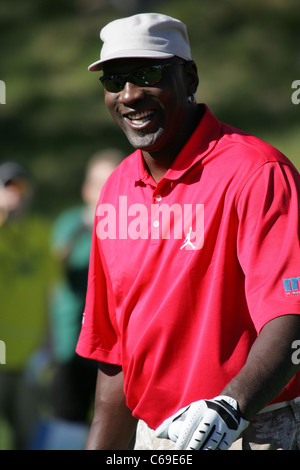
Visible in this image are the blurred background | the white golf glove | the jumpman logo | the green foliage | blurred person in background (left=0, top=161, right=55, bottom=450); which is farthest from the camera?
the green foliage

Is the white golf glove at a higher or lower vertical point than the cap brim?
lower

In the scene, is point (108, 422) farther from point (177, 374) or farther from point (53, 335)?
point (53, 335)

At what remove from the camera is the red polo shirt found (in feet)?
8.83

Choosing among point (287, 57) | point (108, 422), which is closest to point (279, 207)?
point (108, 422)

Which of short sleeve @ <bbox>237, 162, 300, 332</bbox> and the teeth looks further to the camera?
the teeth

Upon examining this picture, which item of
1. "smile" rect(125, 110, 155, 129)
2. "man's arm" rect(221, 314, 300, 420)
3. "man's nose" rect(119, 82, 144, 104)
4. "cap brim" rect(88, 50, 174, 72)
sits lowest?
"man's arm" rect(221, 314, 300, 420)

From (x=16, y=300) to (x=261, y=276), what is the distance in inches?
169

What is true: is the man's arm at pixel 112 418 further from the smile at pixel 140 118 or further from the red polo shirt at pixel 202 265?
the smile at pixel 140 118

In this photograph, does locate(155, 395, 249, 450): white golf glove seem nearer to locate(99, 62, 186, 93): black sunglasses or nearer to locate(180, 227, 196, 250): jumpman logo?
locate(180, 227, 196, 250): jumpman logo

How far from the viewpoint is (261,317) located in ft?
8.72

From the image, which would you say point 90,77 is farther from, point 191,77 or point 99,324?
point 191,77

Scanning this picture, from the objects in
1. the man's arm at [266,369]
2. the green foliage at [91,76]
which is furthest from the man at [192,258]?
the green foliage at [91,76]

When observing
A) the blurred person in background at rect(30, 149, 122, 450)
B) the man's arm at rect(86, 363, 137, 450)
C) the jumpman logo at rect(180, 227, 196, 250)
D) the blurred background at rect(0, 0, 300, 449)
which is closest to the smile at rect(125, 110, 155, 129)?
the jumpman logo at rect(180, 227, 196, 250)

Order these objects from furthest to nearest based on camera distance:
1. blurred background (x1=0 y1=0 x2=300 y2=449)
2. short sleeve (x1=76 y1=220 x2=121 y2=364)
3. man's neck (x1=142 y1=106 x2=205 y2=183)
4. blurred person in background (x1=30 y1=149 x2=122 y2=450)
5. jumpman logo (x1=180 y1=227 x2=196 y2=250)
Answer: blurred background (x1=0 y1=0 x2=300 y2=449) < blurred person in background (x1=30 y1=149 x2=122 y2=450) < short sleeve (x1=76 y1=220 x2=121 y2=364) < man's neck (x1=142 y1=106 x2=205 y2=183) < jumpman logo (x1=180 y1=227 x2=196 y2=250)
